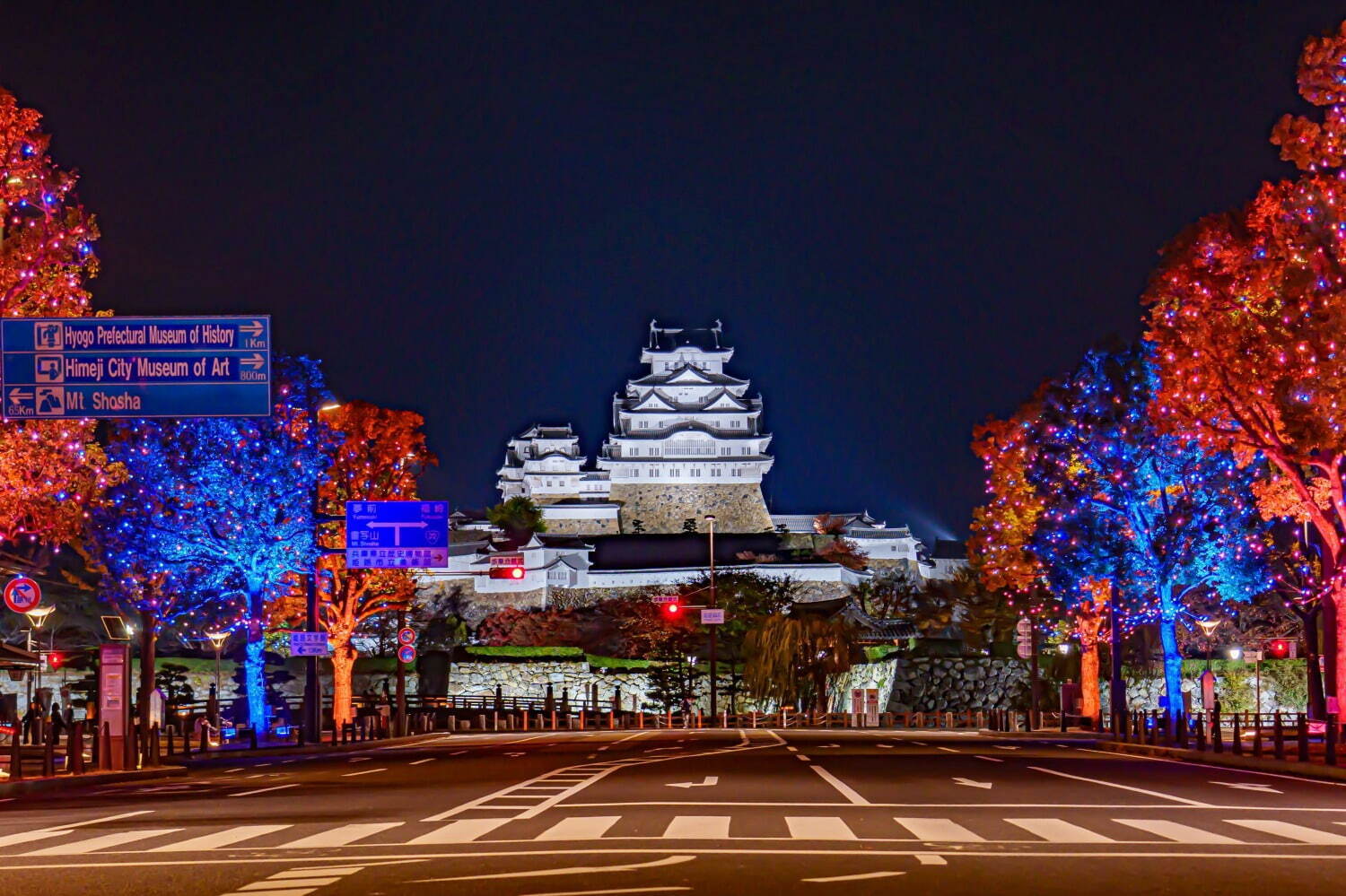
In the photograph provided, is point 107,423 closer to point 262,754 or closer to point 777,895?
point 262,754

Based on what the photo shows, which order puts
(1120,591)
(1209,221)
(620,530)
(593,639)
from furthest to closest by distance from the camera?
1. (620,530)
2. (593,639)
3. (1120,591)
4. (1209,221)

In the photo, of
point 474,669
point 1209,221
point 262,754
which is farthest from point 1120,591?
point 474,669

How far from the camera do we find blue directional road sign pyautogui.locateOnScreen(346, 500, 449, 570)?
36406 mm

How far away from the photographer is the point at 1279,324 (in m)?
24.9

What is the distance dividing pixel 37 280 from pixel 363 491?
2072 cm

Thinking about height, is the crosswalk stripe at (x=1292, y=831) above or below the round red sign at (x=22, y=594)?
below

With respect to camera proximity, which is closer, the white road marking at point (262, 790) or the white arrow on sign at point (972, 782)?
the white arrow on sign at point (972, 782)

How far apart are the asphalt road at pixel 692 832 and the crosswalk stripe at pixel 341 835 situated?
0.24ft

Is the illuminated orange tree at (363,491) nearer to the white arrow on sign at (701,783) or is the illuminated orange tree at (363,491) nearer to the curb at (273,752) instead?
the curb at (273,752)

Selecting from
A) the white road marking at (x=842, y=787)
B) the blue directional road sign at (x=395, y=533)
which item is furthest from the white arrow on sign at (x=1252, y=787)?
the blue directional road sign at (x=395, y=533)

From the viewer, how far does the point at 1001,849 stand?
10.3 m

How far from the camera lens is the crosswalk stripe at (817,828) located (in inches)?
440

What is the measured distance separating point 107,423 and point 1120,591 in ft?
91.1

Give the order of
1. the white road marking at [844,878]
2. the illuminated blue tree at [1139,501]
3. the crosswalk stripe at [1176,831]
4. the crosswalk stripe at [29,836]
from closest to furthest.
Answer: the white road marking at [844,878], the crosswalk stripe at [1176,831], the crosswalk stripe at [29,836], the illuminated blue tree at [1139,501]
